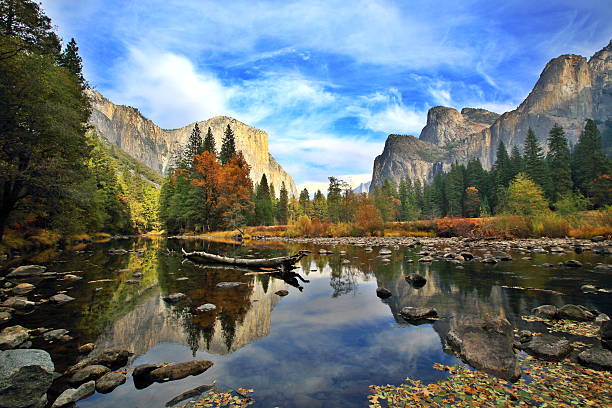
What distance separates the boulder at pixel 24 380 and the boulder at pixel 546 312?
28.1 feet

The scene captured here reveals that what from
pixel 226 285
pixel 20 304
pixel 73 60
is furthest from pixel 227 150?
pixel 20 304

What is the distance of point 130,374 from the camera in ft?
13.8

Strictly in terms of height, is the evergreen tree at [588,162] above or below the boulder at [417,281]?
above

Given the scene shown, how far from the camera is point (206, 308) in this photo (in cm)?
726

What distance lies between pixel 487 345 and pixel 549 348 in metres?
0.96

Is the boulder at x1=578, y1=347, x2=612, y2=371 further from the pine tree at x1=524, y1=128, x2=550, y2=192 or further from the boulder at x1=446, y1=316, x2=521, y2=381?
the pine tree at x1=524, y1=128, x2=550, y2=192

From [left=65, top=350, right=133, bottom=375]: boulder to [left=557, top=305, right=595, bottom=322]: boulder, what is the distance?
8.39 m

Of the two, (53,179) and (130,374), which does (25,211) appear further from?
(130,374)

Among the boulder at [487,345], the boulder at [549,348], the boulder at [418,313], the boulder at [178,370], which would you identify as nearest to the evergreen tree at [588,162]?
the boulder at [418,313]

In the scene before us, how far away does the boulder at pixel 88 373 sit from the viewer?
387 cm

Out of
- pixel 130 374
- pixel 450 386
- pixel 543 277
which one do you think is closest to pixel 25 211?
pixel 130 374

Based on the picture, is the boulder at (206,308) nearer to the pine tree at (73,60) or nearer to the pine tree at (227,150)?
the pine tree at (73,60)

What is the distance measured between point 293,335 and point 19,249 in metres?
25.7

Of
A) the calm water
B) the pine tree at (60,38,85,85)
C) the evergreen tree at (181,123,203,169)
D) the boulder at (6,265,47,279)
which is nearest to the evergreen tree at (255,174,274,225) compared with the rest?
the evergreen tree at (181,123,203,169)
